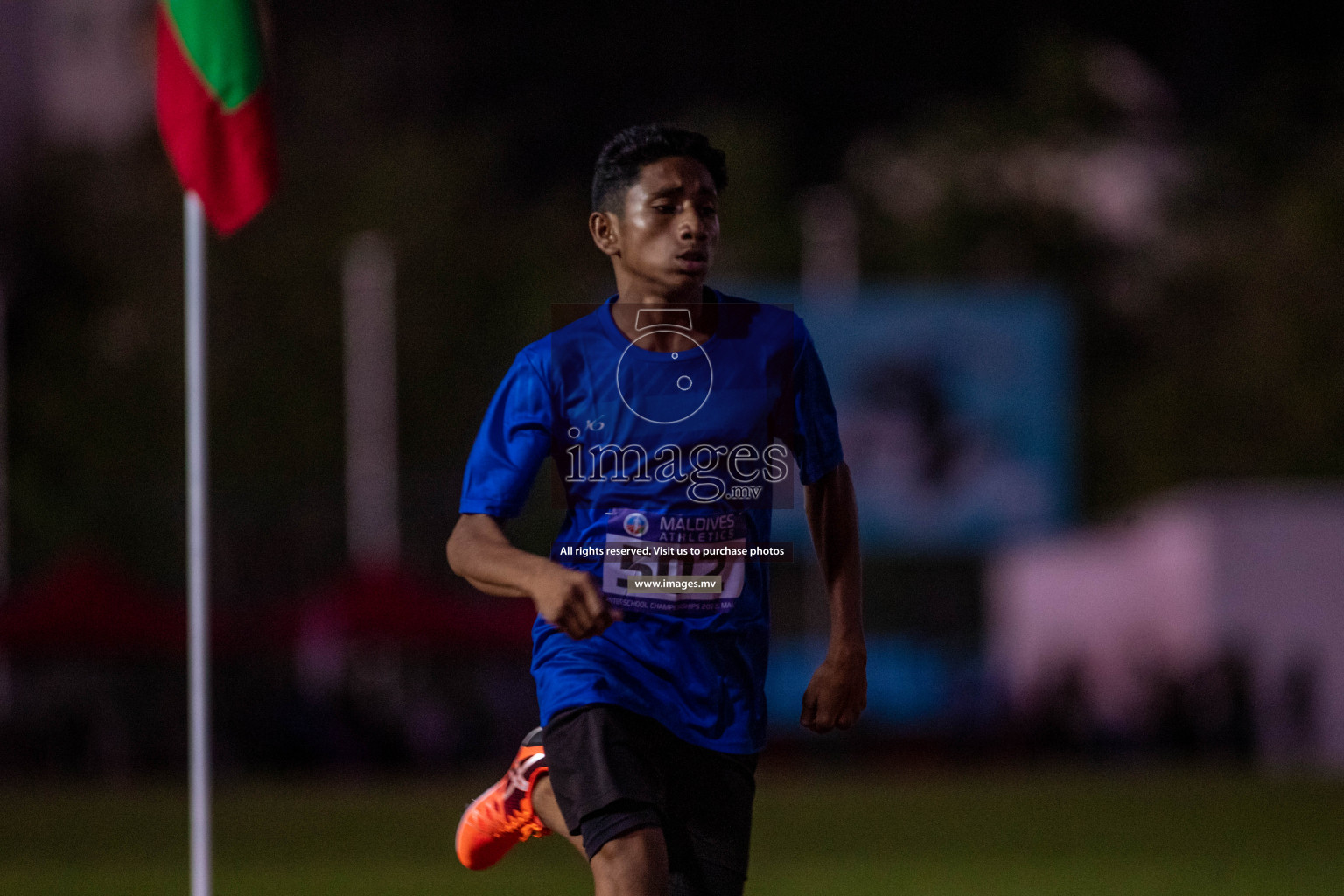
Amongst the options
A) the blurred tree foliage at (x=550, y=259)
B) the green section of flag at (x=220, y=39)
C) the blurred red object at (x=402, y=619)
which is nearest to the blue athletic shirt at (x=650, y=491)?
the green section of flag at (x=220, y=39)

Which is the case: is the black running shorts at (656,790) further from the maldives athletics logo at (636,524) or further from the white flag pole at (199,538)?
the white flag pole at (199,538)

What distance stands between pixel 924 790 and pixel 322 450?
33919 millimetres

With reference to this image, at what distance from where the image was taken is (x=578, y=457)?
554 cm

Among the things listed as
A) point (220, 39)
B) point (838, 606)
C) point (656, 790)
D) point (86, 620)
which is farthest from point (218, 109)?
point (86, 620)

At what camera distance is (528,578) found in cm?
503

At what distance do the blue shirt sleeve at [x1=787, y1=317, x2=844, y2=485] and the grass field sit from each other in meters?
8.53

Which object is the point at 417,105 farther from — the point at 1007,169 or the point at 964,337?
the point at 964,337

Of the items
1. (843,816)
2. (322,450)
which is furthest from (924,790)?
(322,450)

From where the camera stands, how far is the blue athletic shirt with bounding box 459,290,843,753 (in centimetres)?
545

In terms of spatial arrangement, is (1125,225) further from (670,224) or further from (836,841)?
(670,224)

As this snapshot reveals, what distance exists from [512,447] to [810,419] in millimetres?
744

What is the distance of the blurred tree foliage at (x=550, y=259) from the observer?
51.7 metres

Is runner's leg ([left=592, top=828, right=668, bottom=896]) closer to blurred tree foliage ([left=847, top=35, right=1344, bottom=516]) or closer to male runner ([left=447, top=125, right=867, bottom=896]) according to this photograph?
male runner ([left=447, top=125, right=867, bottom=896])

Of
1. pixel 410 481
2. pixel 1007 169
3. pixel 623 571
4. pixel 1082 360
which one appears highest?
pixel 1007 169
